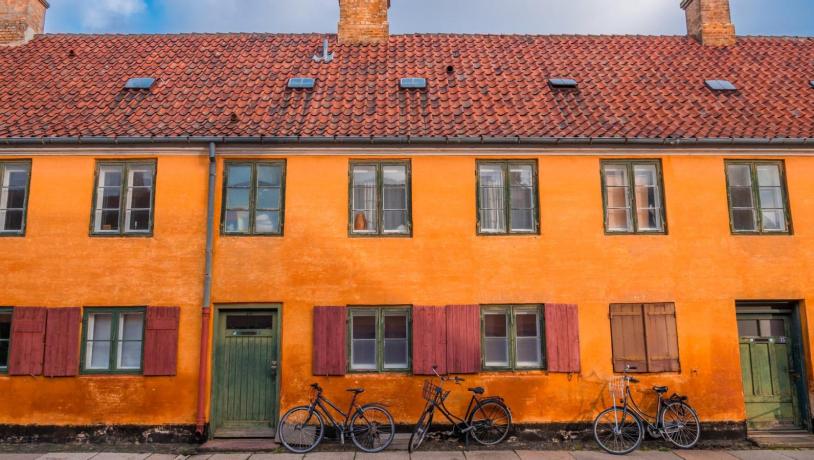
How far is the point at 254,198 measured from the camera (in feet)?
33.7

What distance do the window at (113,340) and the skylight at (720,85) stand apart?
1289 cm

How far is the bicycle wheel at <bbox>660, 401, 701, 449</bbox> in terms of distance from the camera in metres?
9.24

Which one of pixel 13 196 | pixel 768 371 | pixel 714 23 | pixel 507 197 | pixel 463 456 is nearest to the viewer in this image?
pixel 463 456

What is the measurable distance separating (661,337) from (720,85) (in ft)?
20.3

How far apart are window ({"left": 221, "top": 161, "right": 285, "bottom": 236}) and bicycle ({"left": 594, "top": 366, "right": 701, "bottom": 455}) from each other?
6764mm

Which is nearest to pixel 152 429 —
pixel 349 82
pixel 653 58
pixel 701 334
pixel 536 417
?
pixel 536 417

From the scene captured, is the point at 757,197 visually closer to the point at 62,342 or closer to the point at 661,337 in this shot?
the point at 661,337

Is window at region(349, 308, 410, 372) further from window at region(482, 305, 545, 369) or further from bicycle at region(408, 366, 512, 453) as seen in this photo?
window at region(482, 305, 545, 369)

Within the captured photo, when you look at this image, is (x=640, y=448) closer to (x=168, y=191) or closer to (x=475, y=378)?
(x=475, y=378)

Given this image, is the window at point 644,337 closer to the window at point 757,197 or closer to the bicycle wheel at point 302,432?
the window at point 757,197

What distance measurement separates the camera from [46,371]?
9578 millimetres

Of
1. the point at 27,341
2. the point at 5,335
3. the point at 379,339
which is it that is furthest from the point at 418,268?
the point at 5,335

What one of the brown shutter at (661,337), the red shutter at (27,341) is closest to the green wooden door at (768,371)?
the brown shutter at (661,337)

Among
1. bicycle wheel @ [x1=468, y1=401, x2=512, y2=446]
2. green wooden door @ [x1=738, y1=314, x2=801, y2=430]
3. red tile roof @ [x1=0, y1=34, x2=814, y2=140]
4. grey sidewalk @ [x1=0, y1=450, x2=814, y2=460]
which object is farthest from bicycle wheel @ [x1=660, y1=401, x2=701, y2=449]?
red tile roof @ [x1=0, y1=34, x2=814, y2=140]
